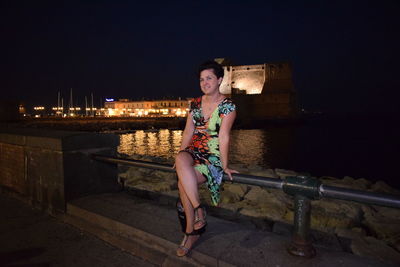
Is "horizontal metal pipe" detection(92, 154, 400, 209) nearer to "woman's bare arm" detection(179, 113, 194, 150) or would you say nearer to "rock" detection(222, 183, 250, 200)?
"woman's bare arm" detection(179, 113, 194, 150)

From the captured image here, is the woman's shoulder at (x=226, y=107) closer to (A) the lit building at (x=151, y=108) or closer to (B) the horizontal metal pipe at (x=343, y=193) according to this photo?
(B) the horizontal metal pipe at (x=343, y=193)

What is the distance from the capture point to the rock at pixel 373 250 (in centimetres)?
346

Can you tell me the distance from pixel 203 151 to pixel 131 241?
1.09 m

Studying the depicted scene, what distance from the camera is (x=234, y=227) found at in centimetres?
281

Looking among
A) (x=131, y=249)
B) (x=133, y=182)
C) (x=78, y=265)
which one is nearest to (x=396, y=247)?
(x=131, y=249)

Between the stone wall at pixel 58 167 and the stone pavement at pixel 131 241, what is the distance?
0.22 metres

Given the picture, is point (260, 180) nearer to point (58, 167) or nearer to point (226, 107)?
point (226, 107)

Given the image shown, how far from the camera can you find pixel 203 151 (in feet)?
8.48

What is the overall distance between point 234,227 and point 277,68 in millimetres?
61657

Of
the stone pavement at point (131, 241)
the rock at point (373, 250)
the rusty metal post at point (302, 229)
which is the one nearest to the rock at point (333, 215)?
the rock at point (373, 250)

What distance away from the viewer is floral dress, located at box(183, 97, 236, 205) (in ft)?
8.25

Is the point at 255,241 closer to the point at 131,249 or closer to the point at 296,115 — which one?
the point at 131,249

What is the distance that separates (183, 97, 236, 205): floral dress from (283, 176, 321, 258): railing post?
61 centimetres

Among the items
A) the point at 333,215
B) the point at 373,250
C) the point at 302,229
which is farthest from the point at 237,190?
the point at 302,229
